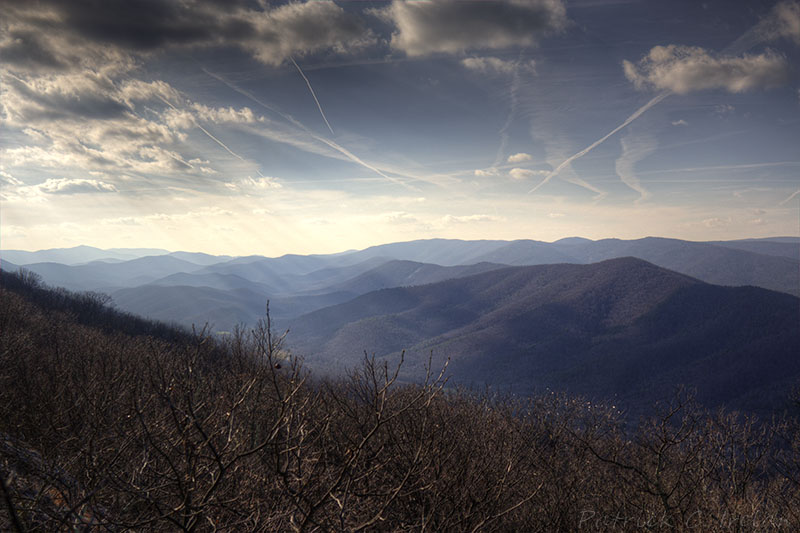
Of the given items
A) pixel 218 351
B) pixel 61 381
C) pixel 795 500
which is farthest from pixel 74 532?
pixel 218 351

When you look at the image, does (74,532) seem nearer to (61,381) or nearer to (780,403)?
(61,381)

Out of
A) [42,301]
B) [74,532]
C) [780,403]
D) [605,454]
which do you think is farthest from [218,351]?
[780,403]

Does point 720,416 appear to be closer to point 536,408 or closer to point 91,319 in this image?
point 536,408

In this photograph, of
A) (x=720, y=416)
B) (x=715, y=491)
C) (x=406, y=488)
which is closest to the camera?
(x=406, y=488)

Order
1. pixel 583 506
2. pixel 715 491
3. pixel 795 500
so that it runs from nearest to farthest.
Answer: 1. pixel 583 506
2. pixel 715 491
3. pixel 795 500

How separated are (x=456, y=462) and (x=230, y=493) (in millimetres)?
7641

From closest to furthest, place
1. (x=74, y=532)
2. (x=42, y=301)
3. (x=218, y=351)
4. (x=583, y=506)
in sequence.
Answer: (x=74, y=532) → (x=583, y=506) → (x=218, y=351) → (x=42, y=301)

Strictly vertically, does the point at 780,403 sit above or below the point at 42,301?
below

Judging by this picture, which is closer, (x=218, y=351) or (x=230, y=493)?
(x=230, y=493)

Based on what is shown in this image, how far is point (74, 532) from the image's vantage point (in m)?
3.17

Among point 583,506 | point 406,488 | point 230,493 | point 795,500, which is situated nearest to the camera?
point 230,493

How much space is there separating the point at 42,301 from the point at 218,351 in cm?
5155

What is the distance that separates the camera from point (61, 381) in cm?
1711

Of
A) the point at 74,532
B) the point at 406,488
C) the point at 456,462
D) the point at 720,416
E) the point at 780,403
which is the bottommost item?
the point at 780,403
